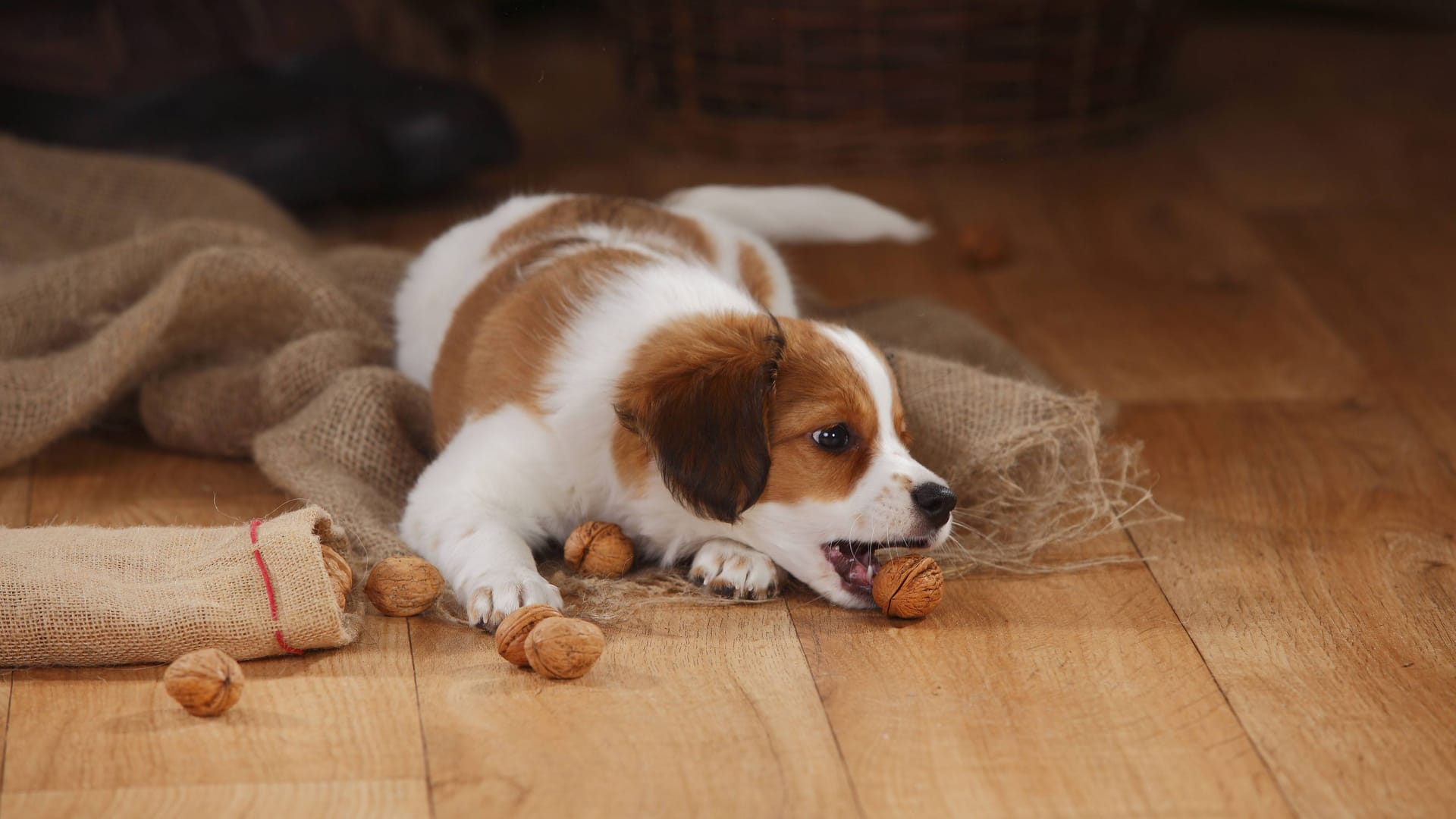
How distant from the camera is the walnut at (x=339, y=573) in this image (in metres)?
1.89

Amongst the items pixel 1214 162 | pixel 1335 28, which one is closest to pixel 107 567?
pixel 1214 162

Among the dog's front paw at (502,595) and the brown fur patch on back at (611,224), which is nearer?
the dog's front paw at (502,595)

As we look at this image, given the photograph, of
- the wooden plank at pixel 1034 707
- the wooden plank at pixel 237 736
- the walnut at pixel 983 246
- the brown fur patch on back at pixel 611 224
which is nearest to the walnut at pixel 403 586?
the wooden plank at pixel 237 736

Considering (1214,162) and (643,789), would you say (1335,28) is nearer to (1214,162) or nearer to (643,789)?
(1214,162)

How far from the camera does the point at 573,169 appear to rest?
4.08 metres

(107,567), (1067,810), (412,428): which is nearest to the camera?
(1067,810)

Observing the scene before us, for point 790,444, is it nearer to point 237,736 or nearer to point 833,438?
point 833,438

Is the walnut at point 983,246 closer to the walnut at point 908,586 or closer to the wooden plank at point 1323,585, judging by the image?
the wooden plank at point 1323,585

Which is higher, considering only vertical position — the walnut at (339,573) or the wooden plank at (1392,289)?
the walnut at (339,573)

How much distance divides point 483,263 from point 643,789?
1.24m

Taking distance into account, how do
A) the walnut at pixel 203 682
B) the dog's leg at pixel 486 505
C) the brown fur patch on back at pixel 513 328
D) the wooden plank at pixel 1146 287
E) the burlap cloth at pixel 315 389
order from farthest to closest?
the wooden plank at pixel 1146 287 → the burlap cloth at pixel 315 389 → the brown fur patch on back at pixel 513 328 → the dog's leg at pixel 486 505 → the walnut at pixel 203 682

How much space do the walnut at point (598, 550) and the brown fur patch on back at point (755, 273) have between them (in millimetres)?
662

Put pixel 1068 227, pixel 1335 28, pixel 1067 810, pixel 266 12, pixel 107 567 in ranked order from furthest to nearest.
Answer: pixel 1335 28 → pixel 266 12 → pixel 1068 227 → pixel 107 567 → pixel 1067 810

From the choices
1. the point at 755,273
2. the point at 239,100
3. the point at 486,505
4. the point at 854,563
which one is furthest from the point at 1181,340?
the point at 239,100
